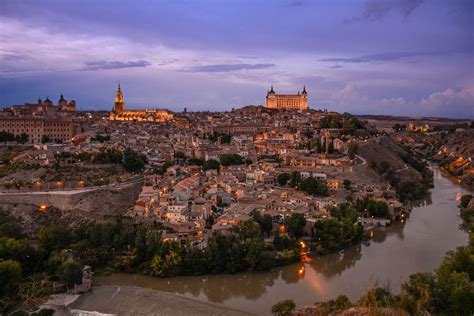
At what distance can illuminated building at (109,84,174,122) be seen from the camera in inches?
1462

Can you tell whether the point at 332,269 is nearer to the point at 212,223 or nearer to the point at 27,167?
the point at 212,223

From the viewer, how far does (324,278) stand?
30.3ft

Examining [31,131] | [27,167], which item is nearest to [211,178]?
[27,167]

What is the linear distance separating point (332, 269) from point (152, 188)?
21.5 feet

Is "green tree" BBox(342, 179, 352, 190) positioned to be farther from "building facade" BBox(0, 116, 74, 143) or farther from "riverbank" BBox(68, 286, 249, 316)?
"building facade" BBox(0, 116, 74, 143)

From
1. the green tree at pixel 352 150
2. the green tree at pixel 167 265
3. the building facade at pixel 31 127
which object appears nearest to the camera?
the green tree at pixel 167 265

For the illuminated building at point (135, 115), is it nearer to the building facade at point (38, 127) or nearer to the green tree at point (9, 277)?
the building facade at point (38, 127)

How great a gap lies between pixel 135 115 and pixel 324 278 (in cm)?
3187

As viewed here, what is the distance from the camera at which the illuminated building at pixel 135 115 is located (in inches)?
Result: 1462

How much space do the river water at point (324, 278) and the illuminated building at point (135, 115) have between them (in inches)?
1093

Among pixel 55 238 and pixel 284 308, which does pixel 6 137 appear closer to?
pixel 55 238

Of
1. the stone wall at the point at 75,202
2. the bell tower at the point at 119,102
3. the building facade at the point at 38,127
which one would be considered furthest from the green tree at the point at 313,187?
the bell tower at the point at 119,102

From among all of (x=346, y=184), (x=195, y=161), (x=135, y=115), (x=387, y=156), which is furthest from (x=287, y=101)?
(x=346, y=184)

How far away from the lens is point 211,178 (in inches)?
623
